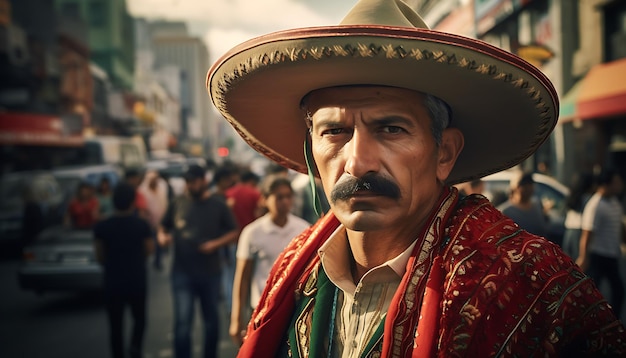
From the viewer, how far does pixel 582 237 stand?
5.94 meters

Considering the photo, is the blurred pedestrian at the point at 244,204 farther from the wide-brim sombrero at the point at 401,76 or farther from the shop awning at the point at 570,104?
the shop awning at the point at 570,104

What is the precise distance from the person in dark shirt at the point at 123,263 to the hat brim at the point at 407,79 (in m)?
3.61

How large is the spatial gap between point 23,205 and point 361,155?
13198mm

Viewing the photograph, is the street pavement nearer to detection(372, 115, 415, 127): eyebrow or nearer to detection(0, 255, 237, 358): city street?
detection(0, 255, 237, 358): city street

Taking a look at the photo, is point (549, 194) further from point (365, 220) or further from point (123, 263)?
point (365, 220)

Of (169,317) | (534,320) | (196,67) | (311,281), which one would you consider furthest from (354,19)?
(196,67)

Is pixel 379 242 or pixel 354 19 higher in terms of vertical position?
pixel 354 19

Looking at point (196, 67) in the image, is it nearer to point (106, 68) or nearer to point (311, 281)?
point (106, 68)

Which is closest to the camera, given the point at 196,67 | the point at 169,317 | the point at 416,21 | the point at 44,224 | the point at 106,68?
the point at 416,21

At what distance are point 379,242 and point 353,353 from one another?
1.17 ft

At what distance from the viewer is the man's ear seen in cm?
185

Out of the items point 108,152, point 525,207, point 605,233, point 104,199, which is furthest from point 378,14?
point 108,152

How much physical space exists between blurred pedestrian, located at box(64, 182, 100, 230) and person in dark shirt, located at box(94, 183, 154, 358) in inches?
161

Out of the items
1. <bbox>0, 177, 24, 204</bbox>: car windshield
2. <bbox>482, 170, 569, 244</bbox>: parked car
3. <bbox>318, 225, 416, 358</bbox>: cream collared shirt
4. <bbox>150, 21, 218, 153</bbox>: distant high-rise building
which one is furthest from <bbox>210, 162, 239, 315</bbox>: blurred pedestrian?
<bbox>150, 21, 218, 153</bbox>: distant high-rise building
